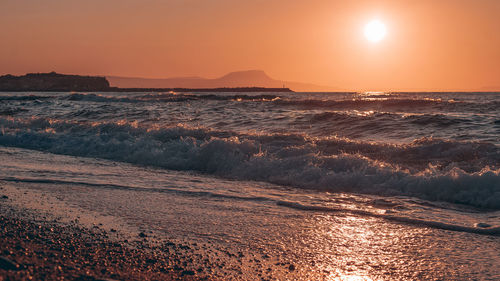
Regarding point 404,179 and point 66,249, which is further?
point 404,179

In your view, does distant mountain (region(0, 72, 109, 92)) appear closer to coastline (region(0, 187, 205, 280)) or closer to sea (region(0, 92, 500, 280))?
sea (region(0, 92, 500, 280))

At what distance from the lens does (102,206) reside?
16.9 feet

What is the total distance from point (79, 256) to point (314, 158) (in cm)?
579

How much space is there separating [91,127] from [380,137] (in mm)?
10210

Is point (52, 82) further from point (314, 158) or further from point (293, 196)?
point (293, 196)

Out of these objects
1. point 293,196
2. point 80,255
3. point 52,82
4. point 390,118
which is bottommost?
point 293,196

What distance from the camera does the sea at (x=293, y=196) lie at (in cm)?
359

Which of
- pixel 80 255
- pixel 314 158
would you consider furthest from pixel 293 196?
pixel 80 255

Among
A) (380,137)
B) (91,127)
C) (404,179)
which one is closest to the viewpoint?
(404,179)

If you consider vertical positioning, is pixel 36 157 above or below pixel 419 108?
below

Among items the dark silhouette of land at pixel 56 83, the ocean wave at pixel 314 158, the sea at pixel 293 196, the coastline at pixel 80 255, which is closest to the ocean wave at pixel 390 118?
the sea at pixel 293 196

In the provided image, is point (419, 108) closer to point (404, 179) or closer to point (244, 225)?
point (404, 179)

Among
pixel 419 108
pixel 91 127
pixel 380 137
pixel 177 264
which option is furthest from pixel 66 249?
pixel 419 108

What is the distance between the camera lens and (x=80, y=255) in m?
3.33
